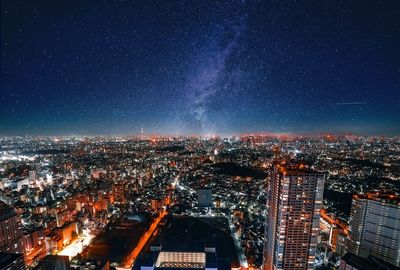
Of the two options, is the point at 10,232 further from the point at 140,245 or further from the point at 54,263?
the point at 140,245

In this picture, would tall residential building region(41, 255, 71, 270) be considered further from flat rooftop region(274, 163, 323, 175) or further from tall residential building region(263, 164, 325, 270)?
flat rooftop region(274, 163, 323, 175)

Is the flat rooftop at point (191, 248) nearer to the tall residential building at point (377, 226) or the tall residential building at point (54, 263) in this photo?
the tall residential building at point (54, 263)

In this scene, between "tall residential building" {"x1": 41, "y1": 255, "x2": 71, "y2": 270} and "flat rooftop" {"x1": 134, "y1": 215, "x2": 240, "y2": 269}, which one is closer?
"tall residential building" {"x1": 41, "y1": 255, "x2": 71, "y2": 270}

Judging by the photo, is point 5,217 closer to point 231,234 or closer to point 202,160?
A: point 231,234

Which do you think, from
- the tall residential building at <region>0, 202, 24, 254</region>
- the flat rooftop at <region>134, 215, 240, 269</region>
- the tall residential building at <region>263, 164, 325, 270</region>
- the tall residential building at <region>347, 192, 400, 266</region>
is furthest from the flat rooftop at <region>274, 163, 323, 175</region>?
the tall residential building at <region>0, 202, 24, 254</region>

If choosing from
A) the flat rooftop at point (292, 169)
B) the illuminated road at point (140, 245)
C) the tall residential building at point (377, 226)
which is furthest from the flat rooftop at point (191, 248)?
the tall residential building at point (377, 226)

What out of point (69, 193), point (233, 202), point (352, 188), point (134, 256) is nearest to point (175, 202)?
point (233, 202)
